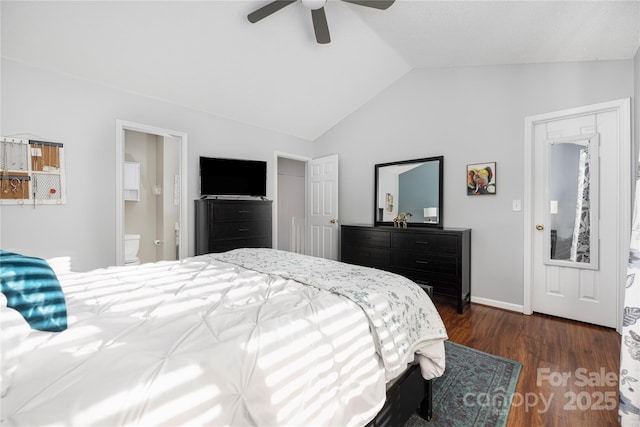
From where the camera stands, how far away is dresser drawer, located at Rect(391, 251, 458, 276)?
306 centimetres

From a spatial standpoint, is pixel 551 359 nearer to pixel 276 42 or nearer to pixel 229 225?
pixel 229 225

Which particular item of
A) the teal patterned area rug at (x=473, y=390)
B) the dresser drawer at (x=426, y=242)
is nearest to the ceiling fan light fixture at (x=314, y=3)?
the dresser drawer at (x=426, y=242)

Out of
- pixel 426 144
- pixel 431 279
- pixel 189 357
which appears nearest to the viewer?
pixel 189 357

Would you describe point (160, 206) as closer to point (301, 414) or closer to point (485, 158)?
point (301, 414)

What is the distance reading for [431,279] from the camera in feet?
10.4

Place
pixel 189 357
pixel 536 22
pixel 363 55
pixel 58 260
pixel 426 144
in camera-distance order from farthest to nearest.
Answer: pixel 426 144 < pixel 363 55 < pixel 58 260 < pixel 536 22 < pixel 189 357

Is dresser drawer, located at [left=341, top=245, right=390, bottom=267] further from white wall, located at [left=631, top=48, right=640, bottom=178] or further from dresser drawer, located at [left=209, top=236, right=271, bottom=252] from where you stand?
white wall, located at [left=631, top=48, right=640, bottom=178]

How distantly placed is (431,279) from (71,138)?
3.87m

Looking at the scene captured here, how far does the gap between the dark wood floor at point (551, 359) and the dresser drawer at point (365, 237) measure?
100 centimetres

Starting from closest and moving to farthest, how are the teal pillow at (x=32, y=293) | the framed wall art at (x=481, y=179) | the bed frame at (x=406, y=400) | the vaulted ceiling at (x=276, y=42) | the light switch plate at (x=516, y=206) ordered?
the teal pillow at (x=32, y=293)
the bed frame at (x=406, y=400)
the vaulted ceiling at (x=276, y=42)
the light switch plate at (x=516, y=206)
the framed wall art at (x=481, y=179)

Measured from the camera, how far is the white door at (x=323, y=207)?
459cm

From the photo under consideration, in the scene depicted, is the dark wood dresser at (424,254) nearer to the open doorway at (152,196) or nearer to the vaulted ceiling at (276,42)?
the vaulted ceiling at (276,42)

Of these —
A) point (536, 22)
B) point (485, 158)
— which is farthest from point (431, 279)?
point (536, 22)

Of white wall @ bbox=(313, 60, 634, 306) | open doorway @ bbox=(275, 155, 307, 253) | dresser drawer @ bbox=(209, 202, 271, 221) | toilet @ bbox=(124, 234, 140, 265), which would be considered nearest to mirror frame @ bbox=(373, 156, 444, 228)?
white wall @ bbox=(313, 60, 634, 306)
